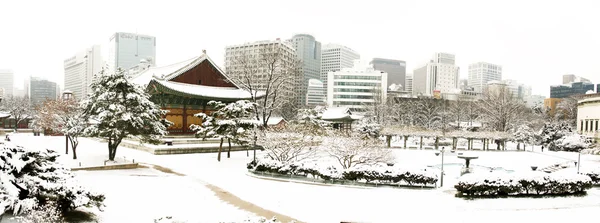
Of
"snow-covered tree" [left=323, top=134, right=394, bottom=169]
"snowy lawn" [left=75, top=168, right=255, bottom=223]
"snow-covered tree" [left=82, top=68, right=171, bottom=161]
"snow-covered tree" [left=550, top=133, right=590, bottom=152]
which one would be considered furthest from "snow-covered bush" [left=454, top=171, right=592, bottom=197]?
"snow-covered tree" [left=550, top=133, right=590, bottom=152]

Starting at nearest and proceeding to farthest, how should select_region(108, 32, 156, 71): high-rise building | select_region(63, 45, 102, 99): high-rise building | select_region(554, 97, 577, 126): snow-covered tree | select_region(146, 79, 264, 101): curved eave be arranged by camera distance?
select_region(146, 79, 264, 101): curved eave < select_region(554, 97, 577, 126): snow-covered tree < select_region(63, 45, 102, 99): high-rise building < select_region(108, 32, 156, 71): high-rise building

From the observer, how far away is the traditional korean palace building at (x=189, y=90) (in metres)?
34.6

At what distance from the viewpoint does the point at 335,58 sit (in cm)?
17350

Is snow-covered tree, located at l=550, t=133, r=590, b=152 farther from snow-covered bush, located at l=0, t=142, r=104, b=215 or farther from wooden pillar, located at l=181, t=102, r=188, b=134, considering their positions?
snow-covered bush, located at l=0, t=142, r=104, b=215

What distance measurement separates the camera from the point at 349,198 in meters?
14.7

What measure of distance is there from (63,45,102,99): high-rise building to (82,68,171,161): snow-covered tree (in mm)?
139508

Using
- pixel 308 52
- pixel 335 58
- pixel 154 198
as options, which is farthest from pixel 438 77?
pixel 154 198

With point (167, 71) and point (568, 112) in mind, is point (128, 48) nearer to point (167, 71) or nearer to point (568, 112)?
point (167, 71)

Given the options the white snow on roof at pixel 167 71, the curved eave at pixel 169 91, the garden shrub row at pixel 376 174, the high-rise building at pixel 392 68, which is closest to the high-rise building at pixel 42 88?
the white snow on roof at pixel 167 71

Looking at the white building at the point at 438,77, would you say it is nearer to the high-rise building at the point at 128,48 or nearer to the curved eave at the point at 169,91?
the high-rise building at the point at 128,48

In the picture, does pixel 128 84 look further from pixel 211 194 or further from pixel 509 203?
pixel 509 203

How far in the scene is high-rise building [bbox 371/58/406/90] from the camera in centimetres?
18262

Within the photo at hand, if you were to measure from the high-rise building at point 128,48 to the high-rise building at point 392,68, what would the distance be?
103 metres

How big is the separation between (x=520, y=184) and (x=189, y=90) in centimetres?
2894
